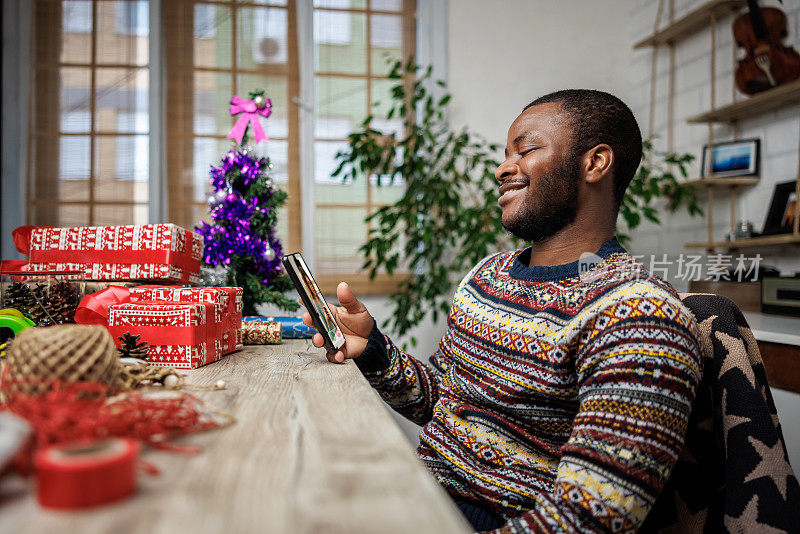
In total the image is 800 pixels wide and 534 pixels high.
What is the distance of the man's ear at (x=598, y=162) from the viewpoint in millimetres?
938

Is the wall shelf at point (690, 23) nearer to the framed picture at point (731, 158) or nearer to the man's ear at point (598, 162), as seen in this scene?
the framed picture at point (731, 158)

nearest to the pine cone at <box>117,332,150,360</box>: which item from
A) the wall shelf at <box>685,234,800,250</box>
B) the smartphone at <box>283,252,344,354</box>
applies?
the smartphone at <box>283,252,344,354</box>

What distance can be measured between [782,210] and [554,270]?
183 centimetres

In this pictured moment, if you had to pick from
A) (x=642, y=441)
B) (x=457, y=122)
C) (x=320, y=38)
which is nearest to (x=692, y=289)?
(x=457, y=122)

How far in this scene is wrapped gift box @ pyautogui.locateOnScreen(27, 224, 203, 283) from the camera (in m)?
1.06

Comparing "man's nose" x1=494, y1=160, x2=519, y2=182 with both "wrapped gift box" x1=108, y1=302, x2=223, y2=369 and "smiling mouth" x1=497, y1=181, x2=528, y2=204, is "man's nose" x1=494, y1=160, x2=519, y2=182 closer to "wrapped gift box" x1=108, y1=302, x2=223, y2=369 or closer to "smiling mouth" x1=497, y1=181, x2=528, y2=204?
"smiling mouth" x1=497, y1=181, x2=528, y2=204

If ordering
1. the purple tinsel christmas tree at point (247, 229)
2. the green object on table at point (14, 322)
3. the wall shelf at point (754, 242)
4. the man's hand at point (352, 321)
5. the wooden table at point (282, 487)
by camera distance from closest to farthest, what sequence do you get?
the wooden table at point (282, 487) < the green object on table at point (14, 322) < the man's hand at point (352, 321) < the purple tinsel christmas tree at point (247, 229) < the wall shelf at point (754, 242)

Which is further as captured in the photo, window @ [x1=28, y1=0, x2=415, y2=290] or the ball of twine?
window @ [x1=28, y1=0, x2=415, y2=290]

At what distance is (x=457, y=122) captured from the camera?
114 inches

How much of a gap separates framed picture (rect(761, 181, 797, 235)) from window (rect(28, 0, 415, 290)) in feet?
5.60

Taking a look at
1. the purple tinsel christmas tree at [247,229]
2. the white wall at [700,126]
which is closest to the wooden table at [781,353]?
the white wall at [700,126]

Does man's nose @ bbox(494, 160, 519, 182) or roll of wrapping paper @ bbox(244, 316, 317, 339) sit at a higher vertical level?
man's nose @ bbox(494, 160, 519, 182)

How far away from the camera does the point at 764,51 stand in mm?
2180

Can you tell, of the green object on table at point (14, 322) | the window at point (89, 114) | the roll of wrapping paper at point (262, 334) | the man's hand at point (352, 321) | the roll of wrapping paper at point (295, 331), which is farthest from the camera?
the window at point (89, 114)
